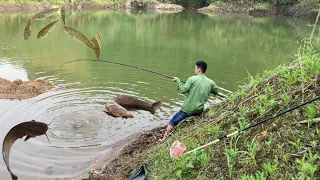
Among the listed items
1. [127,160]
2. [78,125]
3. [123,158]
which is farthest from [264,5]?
[127,160]

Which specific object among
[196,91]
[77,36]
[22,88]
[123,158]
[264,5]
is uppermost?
[77,36]

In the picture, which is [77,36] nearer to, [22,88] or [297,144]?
[297,144]

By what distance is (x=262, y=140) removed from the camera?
3.08 m

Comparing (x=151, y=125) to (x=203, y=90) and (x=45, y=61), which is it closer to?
(x=203, y=90)

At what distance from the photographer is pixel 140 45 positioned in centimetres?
1764

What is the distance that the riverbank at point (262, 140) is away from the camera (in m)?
2.68

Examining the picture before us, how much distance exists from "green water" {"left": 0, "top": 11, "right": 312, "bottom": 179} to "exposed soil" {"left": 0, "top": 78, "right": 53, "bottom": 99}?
0.97ft

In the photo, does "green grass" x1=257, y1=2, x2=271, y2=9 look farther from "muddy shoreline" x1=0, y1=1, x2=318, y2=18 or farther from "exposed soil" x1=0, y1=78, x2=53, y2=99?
"exposed soil" x1=0, y1=78, x2=53, y2=99

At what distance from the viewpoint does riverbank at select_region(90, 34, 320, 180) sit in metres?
2.68

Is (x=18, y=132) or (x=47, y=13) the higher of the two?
(x=47, y=13)

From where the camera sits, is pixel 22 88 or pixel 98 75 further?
pixel 98 75

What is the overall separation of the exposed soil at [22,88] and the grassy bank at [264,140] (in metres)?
5.79

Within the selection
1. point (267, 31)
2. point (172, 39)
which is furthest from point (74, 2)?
point (267, 31)

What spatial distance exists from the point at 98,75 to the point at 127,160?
21.9ft
